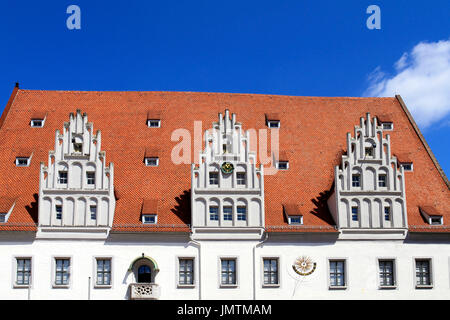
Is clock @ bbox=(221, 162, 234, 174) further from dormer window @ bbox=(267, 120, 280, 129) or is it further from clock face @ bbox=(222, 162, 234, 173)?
dormer window @ bbox=(267, 120, 280, 129)

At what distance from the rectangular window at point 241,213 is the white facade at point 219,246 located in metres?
0.10

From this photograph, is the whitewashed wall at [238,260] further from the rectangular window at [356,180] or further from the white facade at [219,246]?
the rectangular window at [356,180]

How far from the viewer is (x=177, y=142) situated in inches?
2002

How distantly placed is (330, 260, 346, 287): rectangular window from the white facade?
105mm

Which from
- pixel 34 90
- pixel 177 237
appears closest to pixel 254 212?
pixel 177 237

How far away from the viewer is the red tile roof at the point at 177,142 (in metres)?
46.4

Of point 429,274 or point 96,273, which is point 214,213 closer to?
point 96,273

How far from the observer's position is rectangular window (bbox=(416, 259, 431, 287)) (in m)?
45.6

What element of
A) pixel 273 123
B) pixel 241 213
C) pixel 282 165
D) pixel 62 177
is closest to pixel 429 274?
pixel 282 165

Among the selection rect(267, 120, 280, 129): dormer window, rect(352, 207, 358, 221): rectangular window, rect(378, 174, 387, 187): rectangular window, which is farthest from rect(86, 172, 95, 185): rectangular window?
rect(378, 174, 387, 187): rectangular window

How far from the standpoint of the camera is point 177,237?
44.8 metres

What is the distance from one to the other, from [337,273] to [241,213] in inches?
271

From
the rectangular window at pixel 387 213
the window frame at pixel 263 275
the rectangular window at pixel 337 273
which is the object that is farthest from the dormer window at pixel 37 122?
the rectangular window at pixel 387 213

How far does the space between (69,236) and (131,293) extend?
202 inches
